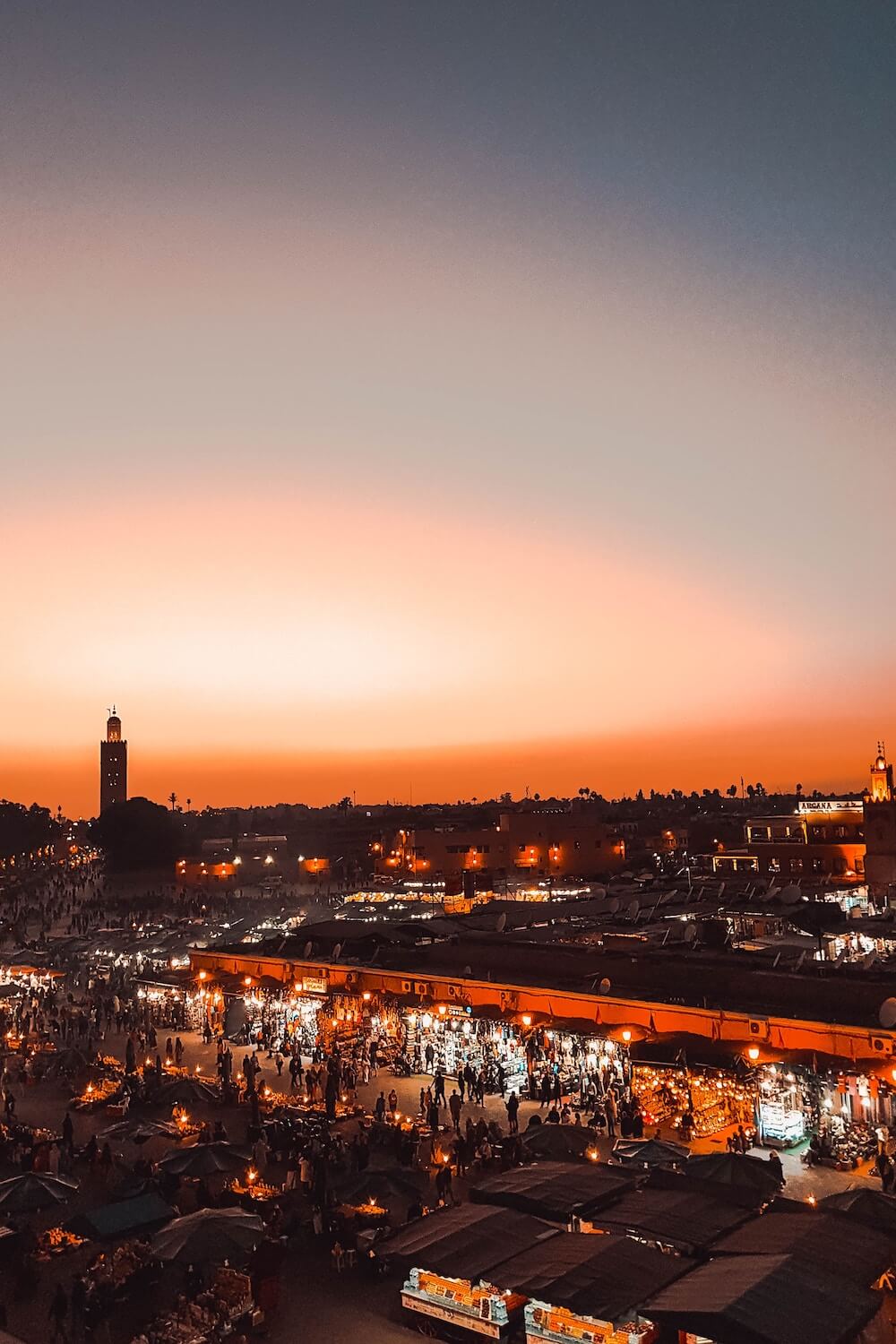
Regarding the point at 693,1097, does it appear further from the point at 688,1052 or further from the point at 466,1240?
the point at 466,1240

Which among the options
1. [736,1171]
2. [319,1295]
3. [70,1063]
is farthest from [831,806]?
[319,1295]

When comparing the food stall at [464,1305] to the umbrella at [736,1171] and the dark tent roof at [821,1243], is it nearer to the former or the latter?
the dark tent roof at [821,1243]

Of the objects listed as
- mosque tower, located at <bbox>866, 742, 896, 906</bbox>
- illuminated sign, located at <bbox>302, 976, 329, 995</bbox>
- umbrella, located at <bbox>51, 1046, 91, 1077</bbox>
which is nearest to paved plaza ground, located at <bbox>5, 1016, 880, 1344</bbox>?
umbrella, located at <bbox>51, 1046, 91, 1077</bbox>

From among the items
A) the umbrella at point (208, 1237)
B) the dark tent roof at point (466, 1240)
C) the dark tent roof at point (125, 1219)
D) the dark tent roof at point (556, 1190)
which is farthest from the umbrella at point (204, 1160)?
the dark tent roof at point (466, 1240)

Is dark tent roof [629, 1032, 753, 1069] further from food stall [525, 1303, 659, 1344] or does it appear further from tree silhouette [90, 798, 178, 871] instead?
tree silhouette [90, 798, 178, 871]

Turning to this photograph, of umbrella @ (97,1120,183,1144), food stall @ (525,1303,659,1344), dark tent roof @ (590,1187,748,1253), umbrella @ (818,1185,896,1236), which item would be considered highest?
dark tent roof @ (590,1187,748,1253)

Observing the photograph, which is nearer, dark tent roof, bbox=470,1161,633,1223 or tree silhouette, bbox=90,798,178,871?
dark tent roof, bbox=470,1161,633,1223

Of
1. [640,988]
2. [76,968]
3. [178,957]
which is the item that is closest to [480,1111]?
[640,988]
